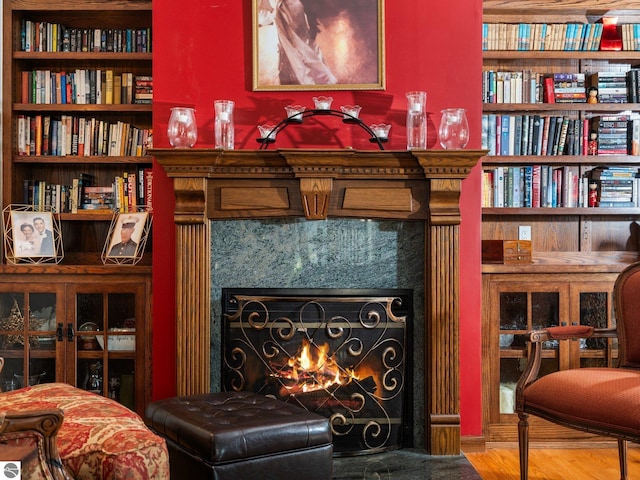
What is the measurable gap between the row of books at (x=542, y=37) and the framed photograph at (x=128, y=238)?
218cm

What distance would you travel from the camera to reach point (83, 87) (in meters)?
3.96

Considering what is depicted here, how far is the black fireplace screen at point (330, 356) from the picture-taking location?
328cm

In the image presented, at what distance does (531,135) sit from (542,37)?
0.57 m

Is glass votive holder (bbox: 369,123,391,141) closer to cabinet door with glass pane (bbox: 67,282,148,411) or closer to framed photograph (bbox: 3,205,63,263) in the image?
cabinet door with glass pane (bbox: 67,282,148,411)

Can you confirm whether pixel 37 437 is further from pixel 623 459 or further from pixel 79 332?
pixel 623 459

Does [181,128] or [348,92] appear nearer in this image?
[181,128]

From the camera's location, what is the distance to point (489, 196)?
4.03 m

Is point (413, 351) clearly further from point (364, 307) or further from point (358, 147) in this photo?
point (358, 147)

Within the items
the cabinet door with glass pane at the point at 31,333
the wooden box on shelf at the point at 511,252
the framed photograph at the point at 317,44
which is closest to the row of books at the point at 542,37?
the framed photograph at the point at 317,44

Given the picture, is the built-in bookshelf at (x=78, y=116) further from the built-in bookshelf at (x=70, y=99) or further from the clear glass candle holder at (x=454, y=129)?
the clear glass candle holder at (x=454, y=129)

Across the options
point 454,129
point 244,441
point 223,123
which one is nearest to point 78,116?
point 223,123

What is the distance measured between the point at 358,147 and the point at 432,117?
391mm

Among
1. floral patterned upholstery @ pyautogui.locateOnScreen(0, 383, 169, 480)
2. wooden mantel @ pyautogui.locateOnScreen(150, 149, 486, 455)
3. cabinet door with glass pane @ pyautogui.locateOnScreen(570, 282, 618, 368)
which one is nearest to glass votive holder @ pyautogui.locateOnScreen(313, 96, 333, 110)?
wooden mantel @ pyautogui.locateOnScreen(150, 149, 486, 455)

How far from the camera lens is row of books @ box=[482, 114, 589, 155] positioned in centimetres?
399
